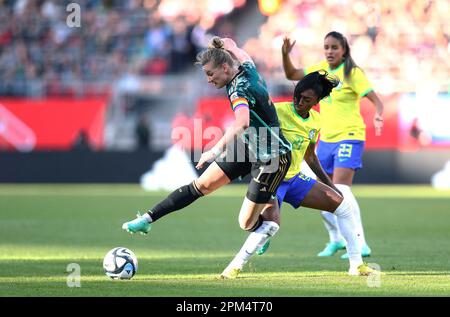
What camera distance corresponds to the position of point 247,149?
28.2 feet

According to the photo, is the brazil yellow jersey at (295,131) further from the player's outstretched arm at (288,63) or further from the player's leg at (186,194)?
the player's outstretched arm at (288,63)

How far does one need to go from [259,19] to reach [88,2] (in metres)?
6.53

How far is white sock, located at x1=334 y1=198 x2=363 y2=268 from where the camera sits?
8938 mm

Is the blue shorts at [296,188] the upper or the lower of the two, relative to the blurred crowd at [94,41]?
lower

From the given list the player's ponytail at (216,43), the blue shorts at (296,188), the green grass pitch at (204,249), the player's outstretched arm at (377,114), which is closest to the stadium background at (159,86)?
the green grass pitch at (204,249)

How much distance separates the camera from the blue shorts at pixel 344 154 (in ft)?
36.0

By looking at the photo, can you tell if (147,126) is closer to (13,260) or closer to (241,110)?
(13,260)

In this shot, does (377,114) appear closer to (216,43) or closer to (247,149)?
(247,149)

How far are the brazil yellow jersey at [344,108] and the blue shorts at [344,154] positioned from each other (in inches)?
2.5

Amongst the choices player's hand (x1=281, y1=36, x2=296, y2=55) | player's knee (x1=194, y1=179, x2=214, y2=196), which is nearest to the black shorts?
player's knee (x1=194, y1=179, x2=214, y2=196)

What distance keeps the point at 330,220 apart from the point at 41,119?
18.9m

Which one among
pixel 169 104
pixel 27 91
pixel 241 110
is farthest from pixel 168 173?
pixel 241 110

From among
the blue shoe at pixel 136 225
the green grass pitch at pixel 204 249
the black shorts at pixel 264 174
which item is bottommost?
the green grass pitch at pixel 204 249
